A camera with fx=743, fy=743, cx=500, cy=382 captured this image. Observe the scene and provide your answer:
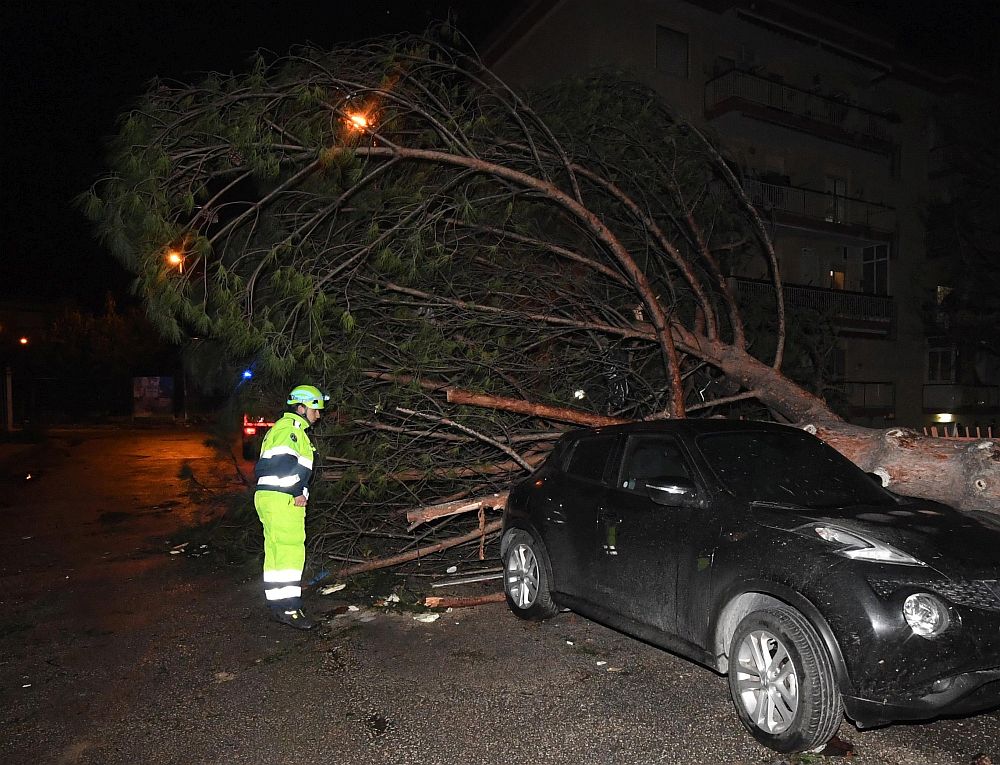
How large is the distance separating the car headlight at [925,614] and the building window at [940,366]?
27153 mm

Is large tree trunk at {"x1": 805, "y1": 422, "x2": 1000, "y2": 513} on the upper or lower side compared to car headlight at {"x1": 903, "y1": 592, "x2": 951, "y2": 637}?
upper

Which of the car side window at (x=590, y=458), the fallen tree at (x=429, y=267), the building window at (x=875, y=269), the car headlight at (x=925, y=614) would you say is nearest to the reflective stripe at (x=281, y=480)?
the fallen tree at (x=429, y=267)

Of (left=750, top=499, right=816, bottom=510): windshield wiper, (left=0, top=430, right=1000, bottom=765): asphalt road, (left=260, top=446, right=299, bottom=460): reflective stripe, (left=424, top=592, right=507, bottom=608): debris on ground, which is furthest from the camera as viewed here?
(left=424, top=592, right=507, bottom=608): debris on ground

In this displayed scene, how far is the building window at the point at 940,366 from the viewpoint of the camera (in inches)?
1062

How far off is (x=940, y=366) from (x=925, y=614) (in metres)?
27.9

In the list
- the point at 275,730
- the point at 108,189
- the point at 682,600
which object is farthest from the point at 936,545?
the point at 108,189

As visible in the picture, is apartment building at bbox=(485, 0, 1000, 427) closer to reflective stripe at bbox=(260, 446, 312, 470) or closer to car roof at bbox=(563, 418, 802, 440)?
car roof at bbox=(563, 418, 802, 440)

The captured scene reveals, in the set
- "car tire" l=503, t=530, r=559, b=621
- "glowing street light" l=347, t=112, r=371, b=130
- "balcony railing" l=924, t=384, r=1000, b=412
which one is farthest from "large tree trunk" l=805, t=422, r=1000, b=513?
"balcony railing" l=924, t=384, r=1000, b=412

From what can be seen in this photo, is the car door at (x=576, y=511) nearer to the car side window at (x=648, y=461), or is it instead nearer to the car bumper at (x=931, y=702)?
the car side window at (x=648, y=461)

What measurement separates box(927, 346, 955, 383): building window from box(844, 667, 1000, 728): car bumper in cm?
2714

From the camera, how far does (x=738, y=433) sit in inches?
187

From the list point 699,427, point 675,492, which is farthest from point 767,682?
point 699,427

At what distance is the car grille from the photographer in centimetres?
331

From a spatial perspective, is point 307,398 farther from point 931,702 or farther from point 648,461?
point 931,702
